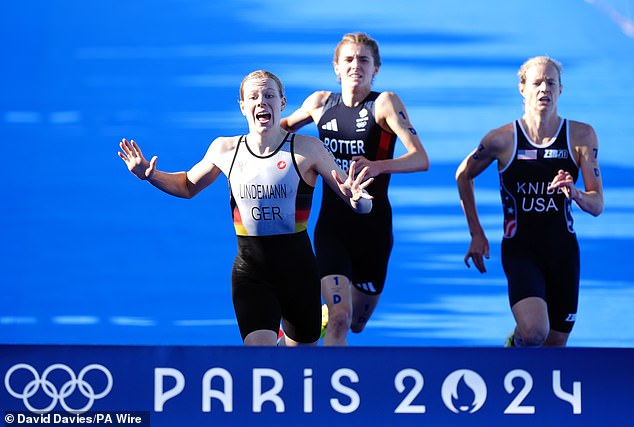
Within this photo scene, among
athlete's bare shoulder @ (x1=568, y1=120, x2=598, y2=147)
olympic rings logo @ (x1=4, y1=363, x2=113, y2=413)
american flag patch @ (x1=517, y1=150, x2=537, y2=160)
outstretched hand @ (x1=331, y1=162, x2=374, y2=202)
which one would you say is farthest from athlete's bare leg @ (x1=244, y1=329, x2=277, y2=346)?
athlete's bare shoulder @ (x1=568, y1=120, x2=598, y2=147)

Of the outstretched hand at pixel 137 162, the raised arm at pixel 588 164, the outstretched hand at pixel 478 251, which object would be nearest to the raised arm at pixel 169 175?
the outstretched hand at pixel 137 162

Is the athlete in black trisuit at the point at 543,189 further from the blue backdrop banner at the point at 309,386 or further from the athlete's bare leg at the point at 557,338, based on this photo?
the blue backdrop banner at the point at 309,386

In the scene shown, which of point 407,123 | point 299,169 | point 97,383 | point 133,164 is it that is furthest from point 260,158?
point 97,383

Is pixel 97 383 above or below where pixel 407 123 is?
below

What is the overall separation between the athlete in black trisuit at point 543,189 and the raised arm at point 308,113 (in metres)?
0.98

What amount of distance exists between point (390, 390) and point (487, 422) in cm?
35

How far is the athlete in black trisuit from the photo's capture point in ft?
20.2

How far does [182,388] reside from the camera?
4.21 meters

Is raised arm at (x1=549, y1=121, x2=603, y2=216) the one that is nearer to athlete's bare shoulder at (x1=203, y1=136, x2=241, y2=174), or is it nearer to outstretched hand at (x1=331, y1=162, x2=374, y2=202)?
outstretched hand at (x1=331, y1=162, x2=374, y2=202)

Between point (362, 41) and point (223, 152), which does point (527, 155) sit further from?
point (223, 152)

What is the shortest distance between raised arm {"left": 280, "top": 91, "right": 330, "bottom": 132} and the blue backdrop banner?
2.58 metres

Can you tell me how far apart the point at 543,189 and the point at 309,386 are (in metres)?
2.43

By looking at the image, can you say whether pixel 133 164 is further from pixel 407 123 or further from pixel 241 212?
pixel 407 123

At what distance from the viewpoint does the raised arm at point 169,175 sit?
5426 millimetres
